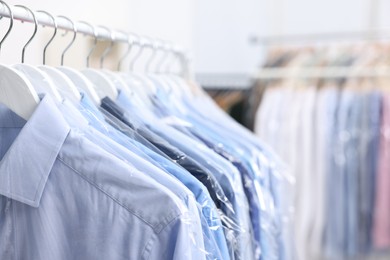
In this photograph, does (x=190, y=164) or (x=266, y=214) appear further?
(x=266, y=214)

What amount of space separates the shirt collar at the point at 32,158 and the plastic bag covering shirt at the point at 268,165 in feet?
1.59

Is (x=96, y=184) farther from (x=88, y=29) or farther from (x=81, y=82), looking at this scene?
(x=88, y=29)

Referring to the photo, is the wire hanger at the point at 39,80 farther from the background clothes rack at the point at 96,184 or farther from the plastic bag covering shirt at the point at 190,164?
the plastic bag covering shirt at the point at 190,164

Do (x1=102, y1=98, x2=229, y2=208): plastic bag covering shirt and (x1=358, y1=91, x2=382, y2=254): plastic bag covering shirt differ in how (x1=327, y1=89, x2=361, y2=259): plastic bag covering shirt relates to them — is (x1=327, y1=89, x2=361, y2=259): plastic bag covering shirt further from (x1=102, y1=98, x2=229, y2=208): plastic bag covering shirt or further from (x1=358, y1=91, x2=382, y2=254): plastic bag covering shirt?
(x1=102, y1=98, x2=229, y2=208): plastic bag covering shirt

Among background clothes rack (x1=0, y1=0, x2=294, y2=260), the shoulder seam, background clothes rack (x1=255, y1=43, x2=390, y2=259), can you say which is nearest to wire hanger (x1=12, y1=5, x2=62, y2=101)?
background clothes rack (x1=0, y1=0, x2=294, y2=260)

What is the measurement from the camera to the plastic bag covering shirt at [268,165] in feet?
3.75

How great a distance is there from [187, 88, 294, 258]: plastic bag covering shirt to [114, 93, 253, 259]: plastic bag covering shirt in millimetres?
144

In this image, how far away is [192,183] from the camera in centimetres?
76

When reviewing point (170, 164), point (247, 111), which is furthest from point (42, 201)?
point (247, 111)

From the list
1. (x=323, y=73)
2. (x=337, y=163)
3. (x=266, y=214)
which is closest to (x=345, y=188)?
(x=337, y=163)

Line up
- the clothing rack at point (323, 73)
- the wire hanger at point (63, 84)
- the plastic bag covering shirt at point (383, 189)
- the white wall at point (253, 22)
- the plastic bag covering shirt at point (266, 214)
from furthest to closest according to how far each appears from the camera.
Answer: the white wall at point (253, 22)
the clothing rack at point (323, 73)
the plastic bag covering shirt at point (383, 189)
the plastic bag covering shirt at point (266, 214)
the wire hanger at point (63, 84)

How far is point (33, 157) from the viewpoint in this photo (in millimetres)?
683

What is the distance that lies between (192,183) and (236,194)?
0.52 ft

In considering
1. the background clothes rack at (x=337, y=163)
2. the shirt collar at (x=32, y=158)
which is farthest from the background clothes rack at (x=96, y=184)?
the background clothes rack at (x=337, y=163)
